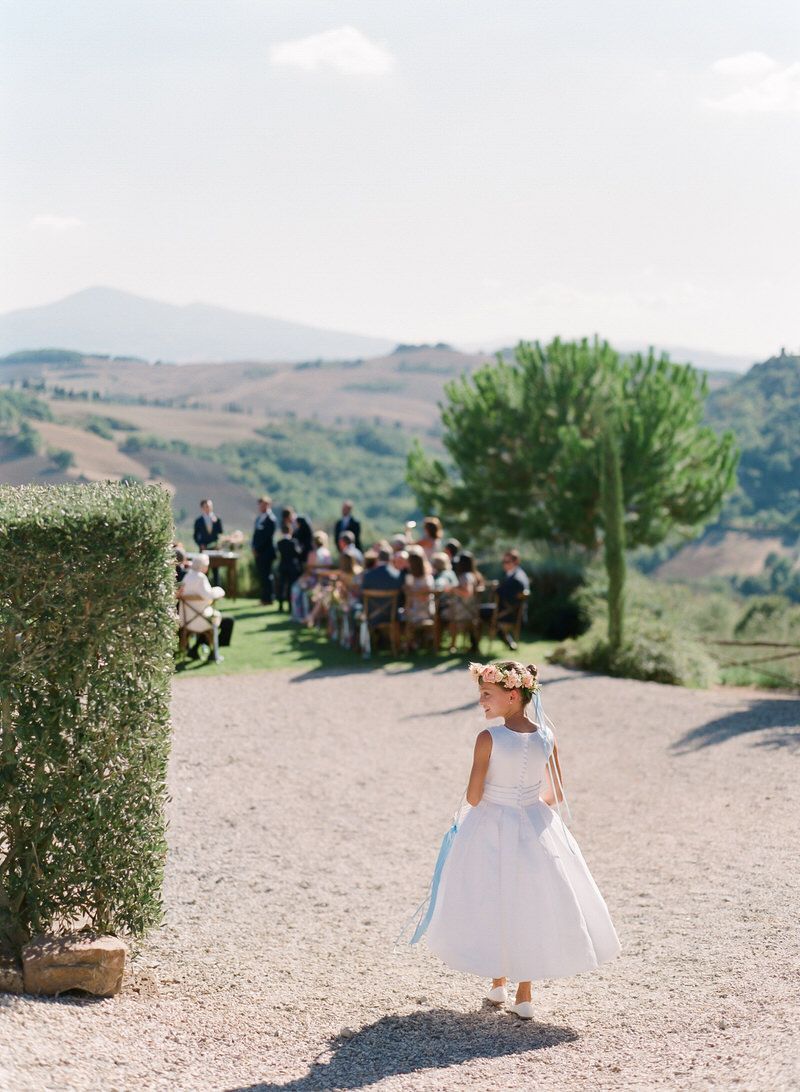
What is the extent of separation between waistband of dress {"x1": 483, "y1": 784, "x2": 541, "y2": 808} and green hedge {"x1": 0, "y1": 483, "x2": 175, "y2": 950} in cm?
163

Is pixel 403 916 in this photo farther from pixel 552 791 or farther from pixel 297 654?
pixel 297 654

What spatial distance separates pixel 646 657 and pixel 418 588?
332 centimetres

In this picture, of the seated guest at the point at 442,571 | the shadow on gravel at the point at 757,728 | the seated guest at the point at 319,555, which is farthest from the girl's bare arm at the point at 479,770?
the seated guest at the point at 319,555

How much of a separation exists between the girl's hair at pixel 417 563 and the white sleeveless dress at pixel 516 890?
9736 mm

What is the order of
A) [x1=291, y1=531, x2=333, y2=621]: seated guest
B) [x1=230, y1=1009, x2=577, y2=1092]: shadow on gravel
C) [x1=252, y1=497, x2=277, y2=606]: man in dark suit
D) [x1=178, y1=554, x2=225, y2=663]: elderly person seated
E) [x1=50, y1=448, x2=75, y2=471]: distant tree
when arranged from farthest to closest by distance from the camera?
1. [x1=50, y1=448, x2=75, y2=471]: distant tree
2. [x1=252, y1=497, x2=277, y2=606]: man in dark suit
3. [x1=291, y1=531, x2=333, y2=621]: seated guest
4. [x1=178, y1=554, x2=225, y2=663]: elderly person seated
5. [x1=230, y1=1009, x2=577, y2=1092]: shadow on gravel

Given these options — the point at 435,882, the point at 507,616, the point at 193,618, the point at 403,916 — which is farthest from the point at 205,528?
the point at 435,882

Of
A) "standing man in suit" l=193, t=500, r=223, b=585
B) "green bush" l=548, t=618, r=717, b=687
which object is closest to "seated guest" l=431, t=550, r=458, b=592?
"green bush" l=548, t=618, r=717, b=687

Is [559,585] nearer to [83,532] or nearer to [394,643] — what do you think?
[394,643]

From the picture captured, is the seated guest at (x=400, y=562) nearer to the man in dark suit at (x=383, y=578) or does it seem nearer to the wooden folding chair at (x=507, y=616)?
the man in dark suit at (x=383, y=578)

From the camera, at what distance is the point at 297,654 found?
51.6ft

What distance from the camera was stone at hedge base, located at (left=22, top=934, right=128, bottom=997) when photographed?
205 inches

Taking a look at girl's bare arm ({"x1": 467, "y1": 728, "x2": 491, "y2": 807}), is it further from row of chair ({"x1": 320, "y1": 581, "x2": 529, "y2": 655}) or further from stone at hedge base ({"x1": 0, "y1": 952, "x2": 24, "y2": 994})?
row of chair ({"x1": 320, "y1": 581, "x2": 529, "y2": 655})

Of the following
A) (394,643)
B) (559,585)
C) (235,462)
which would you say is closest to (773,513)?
(235,462)

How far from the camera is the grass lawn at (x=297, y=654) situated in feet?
48.5
